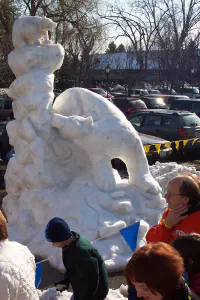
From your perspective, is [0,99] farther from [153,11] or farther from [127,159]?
[153,11]

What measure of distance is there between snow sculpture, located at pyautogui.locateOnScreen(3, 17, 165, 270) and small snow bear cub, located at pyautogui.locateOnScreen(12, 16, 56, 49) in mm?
15

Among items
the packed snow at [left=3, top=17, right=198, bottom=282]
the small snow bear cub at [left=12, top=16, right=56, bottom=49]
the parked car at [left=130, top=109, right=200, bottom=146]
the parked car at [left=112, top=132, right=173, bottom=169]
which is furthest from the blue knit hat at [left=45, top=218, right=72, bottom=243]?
the parked car at [left=130, top=109, right=200, bottom=146]

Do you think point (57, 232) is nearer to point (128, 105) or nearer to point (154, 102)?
point (128, 105)

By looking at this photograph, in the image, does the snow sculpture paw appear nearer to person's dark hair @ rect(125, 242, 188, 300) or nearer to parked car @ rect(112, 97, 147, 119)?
person's dark hair @ rect(125, 242, 188, 300)

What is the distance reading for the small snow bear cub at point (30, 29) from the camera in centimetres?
621

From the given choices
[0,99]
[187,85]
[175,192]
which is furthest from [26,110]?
[187,85]

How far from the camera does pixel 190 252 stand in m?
2.77

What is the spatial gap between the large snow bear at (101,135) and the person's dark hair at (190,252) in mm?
3351

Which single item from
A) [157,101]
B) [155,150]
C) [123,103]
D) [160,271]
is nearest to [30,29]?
[160,271]

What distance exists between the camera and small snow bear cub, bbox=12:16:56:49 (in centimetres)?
621

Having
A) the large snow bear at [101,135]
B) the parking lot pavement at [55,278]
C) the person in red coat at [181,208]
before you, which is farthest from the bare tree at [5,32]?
the person in red coat at [181,208]

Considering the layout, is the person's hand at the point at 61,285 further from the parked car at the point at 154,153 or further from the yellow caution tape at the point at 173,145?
A: the parked car at the point at 154,153

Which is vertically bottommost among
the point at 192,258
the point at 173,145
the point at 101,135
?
the point at 173,145

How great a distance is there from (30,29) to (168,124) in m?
8.40
